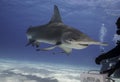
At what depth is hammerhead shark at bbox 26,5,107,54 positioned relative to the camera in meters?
4.65

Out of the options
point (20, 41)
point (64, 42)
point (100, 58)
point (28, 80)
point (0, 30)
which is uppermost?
point (100, 58)

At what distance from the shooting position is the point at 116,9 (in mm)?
44531

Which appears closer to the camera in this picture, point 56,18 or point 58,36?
point 58,36

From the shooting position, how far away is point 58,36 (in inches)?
214

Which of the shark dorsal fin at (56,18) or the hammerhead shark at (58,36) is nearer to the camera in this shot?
the hammerhead shark at (58,36)

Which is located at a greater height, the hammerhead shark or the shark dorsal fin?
the shark dorsal fin

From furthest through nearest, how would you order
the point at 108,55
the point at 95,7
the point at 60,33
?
the point at 95,7 < the point at 60,33 < the point at 108,55

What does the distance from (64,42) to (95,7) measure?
44.0 meters

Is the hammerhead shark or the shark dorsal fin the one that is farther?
the shark dorsal fin

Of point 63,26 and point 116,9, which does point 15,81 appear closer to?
point 63,26

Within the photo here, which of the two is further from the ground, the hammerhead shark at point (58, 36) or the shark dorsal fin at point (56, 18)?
the shark dorsal fin at point (56, 18)

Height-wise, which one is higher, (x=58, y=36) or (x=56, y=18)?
(x=56, y=18)

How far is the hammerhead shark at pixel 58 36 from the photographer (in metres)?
4.65

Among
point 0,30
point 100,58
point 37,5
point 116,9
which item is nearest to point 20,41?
point 0,30
